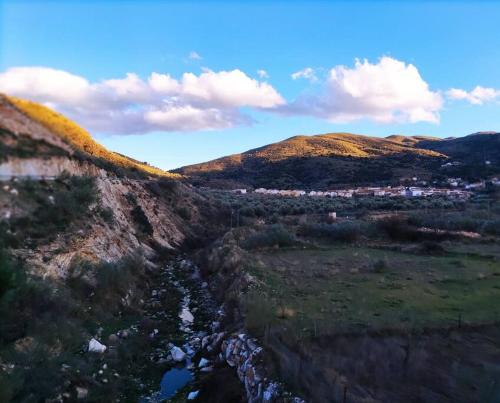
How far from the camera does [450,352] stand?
512 inches

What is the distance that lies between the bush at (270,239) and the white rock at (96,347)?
63.9ft

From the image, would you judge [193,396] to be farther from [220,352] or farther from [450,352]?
[450,352]

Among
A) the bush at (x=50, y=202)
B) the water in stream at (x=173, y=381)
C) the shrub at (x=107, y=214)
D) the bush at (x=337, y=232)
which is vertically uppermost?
the bush at (x=50, y=202)

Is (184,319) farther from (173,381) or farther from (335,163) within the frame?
(335,163)

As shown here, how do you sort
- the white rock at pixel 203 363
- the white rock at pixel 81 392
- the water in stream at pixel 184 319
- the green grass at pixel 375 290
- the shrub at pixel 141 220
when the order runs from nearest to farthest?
the white rock at pixel 81 392, the water in stream at pixel 184 319, the white rock at pixel 203 363, the green grass at pixel 375 290, the shrub at pixel 141 220

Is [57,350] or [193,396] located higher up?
[57,350]

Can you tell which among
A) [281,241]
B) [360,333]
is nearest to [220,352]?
[360,333]

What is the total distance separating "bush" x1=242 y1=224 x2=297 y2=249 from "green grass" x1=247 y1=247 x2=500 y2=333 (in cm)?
238

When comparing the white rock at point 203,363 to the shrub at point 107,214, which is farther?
the shrub at point 107,214

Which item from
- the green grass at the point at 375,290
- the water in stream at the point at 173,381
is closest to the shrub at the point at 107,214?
the green grass at the point at 375,290

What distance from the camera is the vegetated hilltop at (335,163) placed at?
121062mm

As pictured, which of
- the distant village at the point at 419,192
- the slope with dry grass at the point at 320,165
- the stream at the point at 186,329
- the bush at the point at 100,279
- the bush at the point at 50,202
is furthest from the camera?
the slope with dry grass at the point at 320,165

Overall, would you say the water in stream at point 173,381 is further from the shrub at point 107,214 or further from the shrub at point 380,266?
the shrub at point 380,266

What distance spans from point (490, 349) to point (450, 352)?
1.56m
